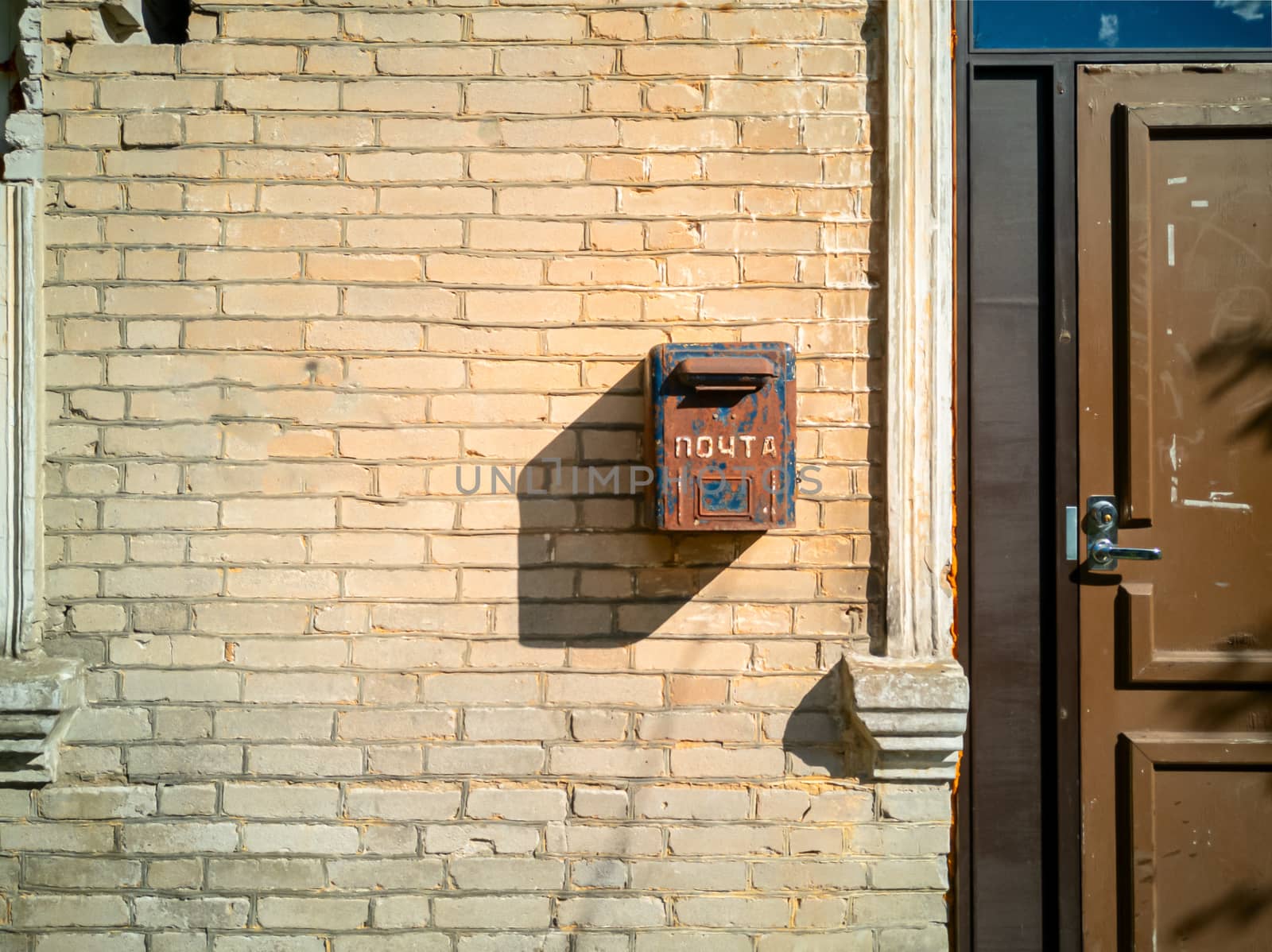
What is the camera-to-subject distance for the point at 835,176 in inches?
82.1

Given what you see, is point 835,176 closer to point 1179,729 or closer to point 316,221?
point 316,221

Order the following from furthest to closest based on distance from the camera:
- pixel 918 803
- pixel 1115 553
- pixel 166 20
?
pixel 166 20
pixel 1115 553
pixel 918 803

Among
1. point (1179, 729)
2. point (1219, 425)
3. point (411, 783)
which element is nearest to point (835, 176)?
point (1219, 425)

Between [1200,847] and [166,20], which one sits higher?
[166,20]

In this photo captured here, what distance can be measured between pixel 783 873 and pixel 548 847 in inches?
24.4

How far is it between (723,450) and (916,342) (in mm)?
624

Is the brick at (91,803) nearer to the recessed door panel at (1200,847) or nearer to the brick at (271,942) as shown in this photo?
the brick at (271,942)

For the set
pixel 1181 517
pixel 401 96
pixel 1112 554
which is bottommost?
pixel 1112 554

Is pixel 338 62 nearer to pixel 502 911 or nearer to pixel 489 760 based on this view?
pixel 489 760

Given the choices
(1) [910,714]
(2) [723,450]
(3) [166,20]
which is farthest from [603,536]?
(3) [166,20]

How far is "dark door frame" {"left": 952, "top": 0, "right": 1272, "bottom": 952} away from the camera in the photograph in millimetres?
2217

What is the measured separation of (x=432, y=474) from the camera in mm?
2088

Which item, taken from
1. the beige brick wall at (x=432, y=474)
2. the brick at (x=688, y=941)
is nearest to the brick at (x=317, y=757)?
the beige brick wall at (x=432, y=474)

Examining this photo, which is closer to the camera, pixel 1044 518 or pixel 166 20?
pixel 1044 518
